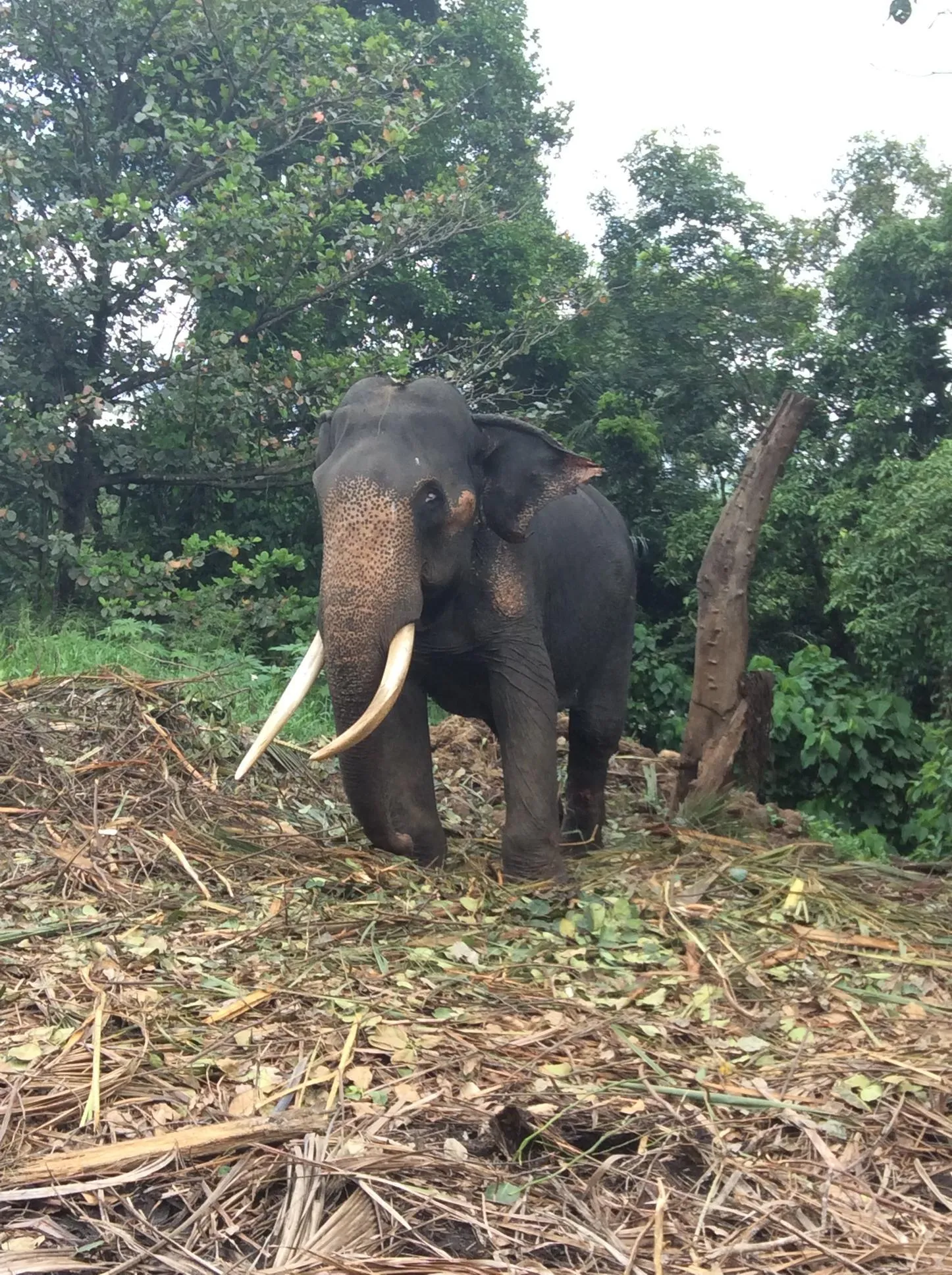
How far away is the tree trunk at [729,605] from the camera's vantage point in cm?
618

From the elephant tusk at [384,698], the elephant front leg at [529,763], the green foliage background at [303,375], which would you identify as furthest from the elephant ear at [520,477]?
the green foliage background at [303,375]

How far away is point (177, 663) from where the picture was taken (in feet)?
27.9

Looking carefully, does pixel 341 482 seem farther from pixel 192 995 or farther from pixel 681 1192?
pixel 681 1192

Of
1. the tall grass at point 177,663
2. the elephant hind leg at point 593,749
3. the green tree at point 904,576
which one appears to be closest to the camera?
the elephant hind leg at point 593,749

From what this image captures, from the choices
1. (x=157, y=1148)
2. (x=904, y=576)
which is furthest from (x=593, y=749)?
(x=904, y=576)

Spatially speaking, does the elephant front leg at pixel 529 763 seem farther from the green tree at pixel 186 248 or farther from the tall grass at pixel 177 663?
the green tree at pixel 186 248

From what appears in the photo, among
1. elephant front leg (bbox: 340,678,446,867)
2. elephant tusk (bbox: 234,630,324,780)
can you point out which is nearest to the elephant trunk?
elephant tusk (bbox: 234,630,324,780)

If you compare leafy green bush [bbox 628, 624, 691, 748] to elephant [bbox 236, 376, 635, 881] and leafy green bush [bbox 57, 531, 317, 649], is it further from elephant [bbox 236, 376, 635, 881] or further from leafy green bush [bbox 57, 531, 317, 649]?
elephant [bbox 236, 376, 635, 881]

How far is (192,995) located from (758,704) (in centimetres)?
405

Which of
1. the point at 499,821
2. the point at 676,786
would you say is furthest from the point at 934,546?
the point at 499,821

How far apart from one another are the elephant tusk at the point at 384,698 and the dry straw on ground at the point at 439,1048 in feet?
1.94

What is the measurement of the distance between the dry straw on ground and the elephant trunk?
29.1 inches

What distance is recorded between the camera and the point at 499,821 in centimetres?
607

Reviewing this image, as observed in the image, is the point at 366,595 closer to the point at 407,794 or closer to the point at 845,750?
the point at 407,794
